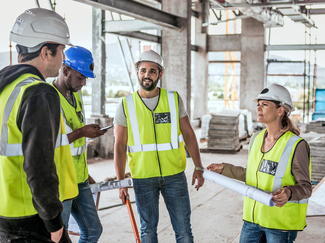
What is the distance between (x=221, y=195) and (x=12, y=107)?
5224mm

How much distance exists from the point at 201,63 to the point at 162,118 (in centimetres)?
1538

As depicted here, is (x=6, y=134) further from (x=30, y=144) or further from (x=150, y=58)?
(x=150, y=58)

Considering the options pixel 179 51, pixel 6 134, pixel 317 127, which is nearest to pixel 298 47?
pixel 317 127

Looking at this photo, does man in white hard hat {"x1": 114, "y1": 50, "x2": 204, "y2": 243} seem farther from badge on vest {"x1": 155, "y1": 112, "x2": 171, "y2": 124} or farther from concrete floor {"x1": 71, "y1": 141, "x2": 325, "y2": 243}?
concrete floor {"x1": 71, "y1": 141, "x2": 325, "y2": 243}

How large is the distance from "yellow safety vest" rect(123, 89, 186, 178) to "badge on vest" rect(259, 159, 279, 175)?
968 millimetres

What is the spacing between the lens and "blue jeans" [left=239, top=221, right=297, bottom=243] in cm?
254

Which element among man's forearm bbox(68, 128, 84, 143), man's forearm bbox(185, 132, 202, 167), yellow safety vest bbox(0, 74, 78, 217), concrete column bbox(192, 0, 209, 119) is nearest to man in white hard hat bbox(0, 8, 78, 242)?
yellow safety vest bbox(0, 74, 78, 217)

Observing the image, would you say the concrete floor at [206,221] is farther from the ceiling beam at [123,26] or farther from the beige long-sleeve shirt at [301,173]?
the ceiling beam at [123,26]

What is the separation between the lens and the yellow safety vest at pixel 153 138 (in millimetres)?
3350

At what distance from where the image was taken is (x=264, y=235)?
2.72 meters

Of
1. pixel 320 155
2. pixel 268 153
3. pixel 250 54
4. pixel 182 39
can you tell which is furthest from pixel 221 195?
pixel 250 54

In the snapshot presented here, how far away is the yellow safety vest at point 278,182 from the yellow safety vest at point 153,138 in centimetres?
92

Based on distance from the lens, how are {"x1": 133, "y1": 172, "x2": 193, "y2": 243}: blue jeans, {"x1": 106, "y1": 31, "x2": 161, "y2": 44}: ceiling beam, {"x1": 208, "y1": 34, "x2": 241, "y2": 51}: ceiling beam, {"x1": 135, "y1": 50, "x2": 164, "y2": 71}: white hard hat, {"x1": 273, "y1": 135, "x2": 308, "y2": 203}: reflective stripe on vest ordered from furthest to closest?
{"x1": 208, "y1": 34, "x2": 241, "y2": 51}: ceiling beam
{"x1": 106, "y1": 31, "x2": 161, "y2": 44}: ceiling beam
{"x1": 135, "y1": 50, "x2": 164, "y2": 71}: white hard hat
{"x1": 133, "y1": 172, "x2": 193, "y2": 243}: blue jeans
{"x1": 273, "y1": 135, "x2": 308, "y2": 203}: reflective stripe on vest

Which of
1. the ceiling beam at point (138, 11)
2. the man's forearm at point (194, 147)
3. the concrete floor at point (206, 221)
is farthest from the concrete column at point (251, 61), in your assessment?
the man's forearm at point (194, 147)
